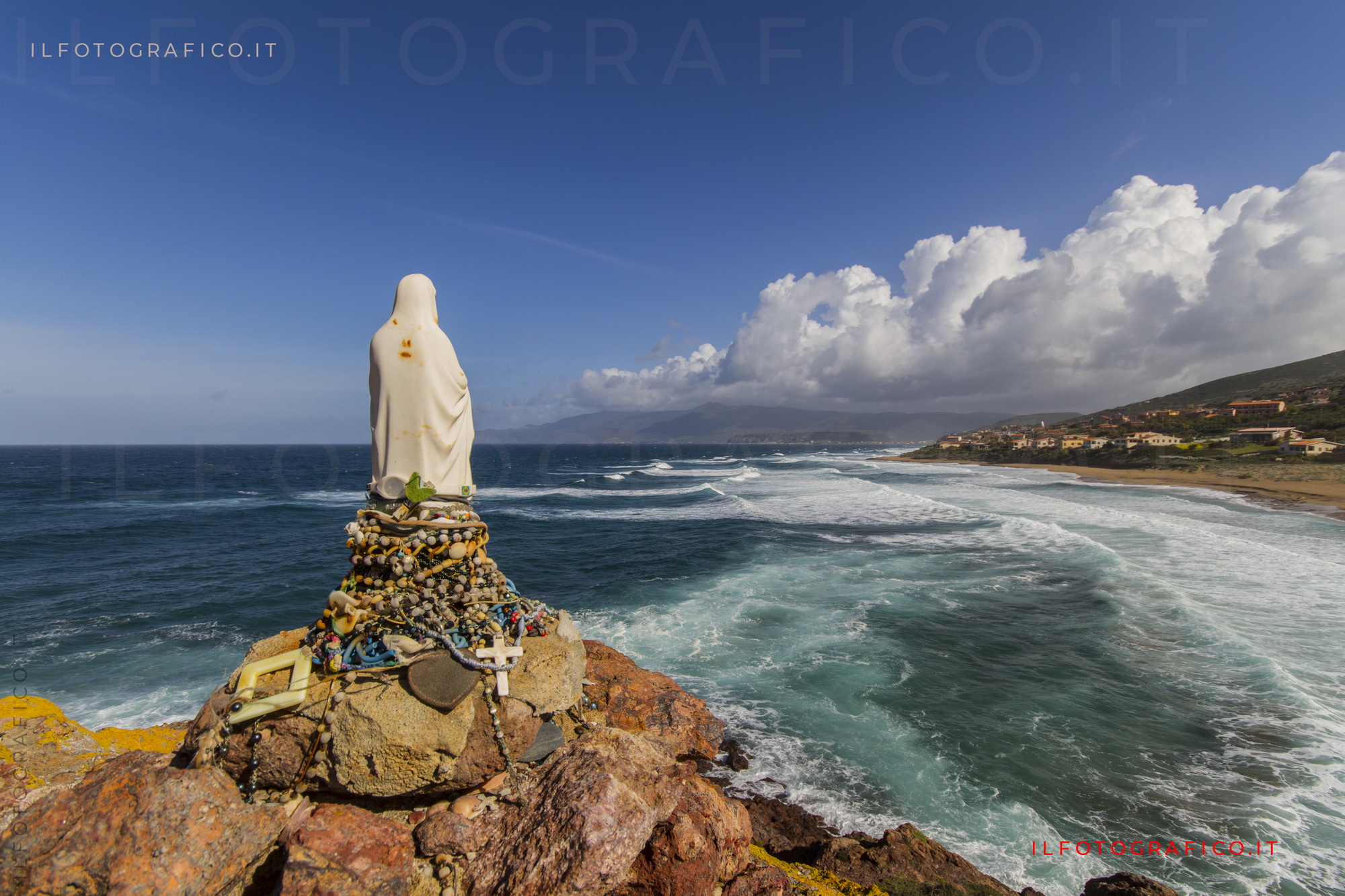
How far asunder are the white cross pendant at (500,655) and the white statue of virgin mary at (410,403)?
1.67 m

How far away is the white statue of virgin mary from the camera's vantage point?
231 inches

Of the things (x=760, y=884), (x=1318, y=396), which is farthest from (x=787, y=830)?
(x=1318, y=396)

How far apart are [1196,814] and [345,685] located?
952 cm

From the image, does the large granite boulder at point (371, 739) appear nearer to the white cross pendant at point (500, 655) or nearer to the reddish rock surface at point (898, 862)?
the white cross pendant at point (500, 655)

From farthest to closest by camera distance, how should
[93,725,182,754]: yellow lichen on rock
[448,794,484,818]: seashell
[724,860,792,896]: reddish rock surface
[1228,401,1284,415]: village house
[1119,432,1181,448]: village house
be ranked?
1. [1228,401,1284,415]: village house
2. [1119,432,1181,448]: village house
3. [93,725,182,754]: yellow lichen on rock
4. [448,794,484,818]: seashell
5. [724,860,792,896]: reddish rock surface

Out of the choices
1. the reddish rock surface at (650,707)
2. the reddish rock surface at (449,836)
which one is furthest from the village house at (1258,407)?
the reddish rock surface at (449,836)

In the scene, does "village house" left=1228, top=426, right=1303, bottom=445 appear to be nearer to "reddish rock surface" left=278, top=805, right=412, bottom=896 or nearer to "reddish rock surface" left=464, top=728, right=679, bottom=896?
"reddish rock surface" left=464, top=728, right=679, bottom=896

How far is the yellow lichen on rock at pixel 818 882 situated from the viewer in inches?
177

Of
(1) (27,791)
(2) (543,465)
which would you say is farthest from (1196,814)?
(2) (543,465)

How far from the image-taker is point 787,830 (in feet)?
20.6

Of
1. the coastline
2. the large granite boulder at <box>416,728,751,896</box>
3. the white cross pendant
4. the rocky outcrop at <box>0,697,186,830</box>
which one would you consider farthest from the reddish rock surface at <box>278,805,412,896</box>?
the coastline

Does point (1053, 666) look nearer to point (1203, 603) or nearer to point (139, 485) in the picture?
point (1203, 603)

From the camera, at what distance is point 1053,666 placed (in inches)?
420

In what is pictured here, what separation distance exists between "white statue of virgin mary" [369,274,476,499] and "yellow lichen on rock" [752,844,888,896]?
4691mm
